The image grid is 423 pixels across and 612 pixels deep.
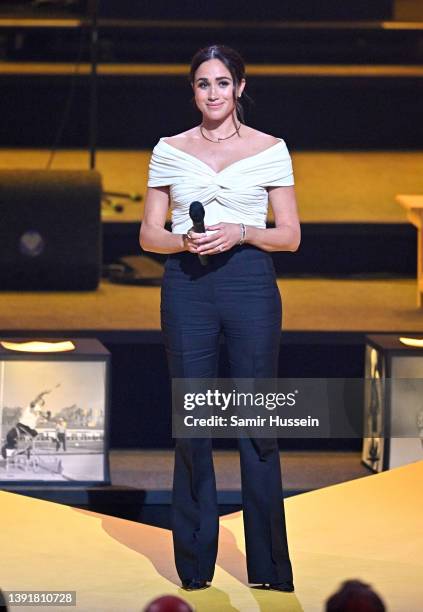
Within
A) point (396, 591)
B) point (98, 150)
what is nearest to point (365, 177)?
point (98, 150)

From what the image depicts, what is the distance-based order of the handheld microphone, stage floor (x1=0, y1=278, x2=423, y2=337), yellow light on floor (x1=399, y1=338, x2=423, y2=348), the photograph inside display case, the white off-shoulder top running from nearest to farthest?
the handheld microphone
the white off-shoulder top
the photograph inside display case
yellow light on floor (x1=399, y1=338, x2=423, y2=348)
stage floor (x1=0, y1=278, x2=423, y2=337)

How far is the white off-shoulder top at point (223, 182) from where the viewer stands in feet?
7.74

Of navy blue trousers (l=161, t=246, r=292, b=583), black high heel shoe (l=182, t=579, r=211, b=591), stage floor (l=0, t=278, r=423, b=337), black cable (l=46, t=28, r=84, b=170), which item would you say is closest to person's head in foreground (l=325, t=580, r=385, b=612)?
navy blue trousers (l=161, t=246, r=292, b=583)

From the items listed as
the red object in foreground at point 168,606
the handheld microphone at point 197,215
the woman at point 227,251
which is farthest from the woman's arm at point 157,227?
the red object in foreground at point 168,606

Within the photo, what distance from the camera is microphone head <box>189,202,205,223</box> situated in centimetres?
222

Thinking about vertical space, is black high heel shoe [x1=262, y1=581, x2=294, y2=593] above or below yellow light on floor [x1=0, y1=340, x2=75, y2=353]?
below

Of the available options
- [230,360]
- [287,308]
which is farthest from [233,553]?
[287,308]

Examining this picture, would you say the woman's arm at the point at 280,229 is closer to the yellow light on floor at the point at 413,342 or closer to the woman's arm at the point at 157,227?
the woman's arm at the point at 157,227

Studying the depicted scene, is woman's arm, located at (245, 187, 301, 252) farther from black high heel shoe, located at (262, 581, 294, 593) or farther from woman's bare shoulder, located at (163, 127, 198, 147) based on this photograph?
black high heel shoe, located at (262, 581, 294, 593)

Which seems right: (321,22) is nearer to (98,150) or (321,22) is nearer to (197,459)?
(98,150)

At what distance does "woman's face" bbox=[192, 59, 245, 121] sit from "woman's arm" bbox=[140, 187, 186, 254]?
156 millimetres

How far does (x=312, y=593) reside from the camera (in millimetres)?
2498

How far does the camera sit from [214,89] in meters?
2.37

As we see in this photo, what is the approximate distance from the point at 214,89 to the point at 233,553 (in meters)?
0.90
